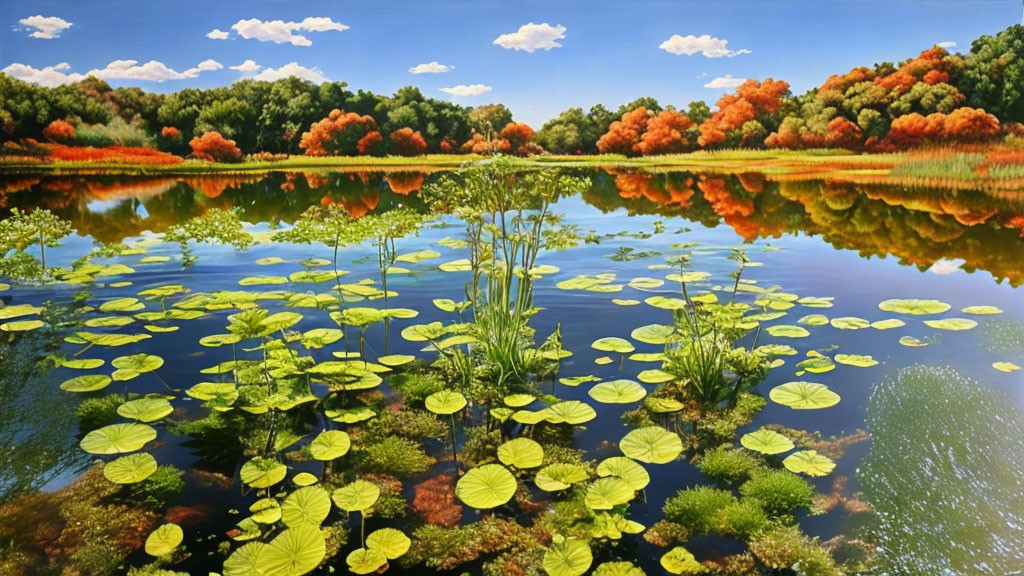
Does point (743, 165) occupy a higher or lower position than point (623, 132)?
lower

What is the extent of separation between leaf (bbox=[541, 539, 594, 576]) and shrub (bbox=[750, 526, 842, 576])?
514 mm

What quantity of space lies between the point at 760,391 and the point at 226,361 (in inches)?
106

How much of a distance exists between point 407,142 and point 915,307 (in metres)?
15.9

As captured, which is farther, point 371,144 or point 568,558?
point 371,144

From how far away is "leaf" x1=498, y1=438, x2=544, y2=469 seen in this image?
7.89 feet

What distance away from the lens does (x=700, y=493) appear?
2246mm

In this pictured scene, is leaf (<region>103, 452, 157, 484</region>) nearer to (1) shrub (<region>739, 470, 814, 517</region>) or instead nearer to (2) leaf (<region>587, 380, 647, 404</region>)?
(2) leaf (<region>587, 380, 647, 404</region>)

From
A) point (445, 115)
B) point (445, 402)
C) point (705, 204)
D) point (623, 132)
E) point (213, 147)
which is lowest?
point (445, 402)

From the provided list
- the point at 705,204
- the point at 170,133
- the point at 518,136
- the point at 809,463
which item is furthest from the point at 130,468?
the point at 518,136

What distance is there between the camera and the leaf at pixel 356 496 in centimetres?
211

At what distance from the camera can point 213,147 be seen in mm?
16594

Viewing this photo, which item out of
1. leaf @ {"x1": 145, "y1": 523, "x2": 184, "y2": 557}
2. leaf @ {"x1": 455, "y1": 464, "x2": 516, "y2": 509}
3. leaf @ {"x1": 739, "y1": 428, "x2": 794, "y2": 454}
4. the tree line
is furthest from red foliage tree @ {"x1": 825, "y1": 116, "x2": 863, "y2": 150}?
leaf @ {"x1": 145, "y1": 523, "x2": 184, "y2": 557}

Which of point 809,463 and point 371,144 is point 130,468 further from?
point 371,144

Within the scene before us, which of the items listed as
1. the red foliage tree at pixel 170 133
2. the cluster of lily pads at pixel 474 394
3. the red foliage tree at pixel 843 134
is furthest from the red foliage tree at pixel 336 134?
the cluster of lily pads at pixel 474 394
